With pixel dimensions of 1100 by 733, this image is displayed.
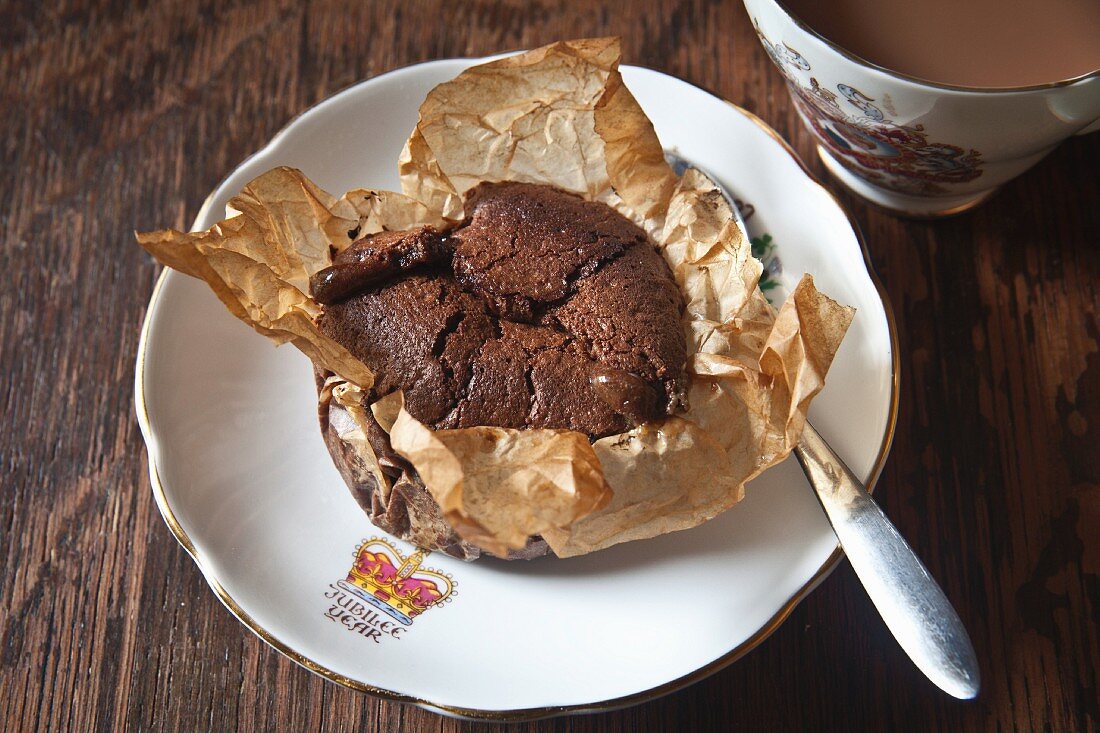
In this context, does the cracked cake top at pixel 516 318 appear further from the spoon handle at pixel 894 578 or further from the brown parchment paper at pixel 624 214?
the spoon handle at pixel 894 578

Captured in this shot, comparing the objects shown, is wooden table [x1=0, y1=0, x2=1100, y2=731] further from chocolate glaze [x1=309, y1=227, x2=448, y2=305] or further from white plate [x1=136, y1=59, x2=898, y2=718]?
chocolate glaze [x1=309, y1=227, x2=448, y2=305]

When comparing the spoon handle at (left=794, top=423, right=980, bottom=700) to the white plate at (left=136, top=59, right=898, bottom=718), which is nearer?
the spoon handle at (left=794, top=423, right=980, bottom=700)

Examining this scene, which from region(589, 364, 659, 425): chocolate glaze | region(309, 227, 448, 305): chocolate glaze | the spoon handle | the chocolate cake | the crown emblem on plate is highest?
region(309, 227, 448, 305): chocolate glaze

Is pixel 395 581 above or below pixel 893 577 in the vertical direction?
above

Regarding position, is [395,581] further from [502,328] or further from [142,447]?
[142,447]

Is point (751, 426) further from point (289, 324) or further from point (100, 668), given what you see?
point (100, 668)

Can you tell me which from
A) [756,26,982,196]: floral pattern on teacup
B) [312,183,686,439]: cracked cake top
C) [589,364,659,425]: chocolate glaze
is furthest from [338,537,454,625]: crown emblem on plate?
[756,26,982,196]: floral pattern on teacup

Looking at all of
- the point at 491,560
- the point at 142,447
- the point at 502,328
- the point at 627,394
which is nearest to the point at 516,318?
the point at 502,328
